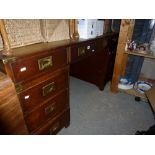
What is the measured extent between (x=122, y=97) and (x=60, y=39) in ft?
4.38

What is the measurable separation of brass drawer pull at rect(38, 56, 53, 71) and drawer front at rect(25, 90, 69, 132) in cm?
33

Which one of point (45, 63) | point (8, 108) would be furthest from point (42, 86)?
point (8, 108)

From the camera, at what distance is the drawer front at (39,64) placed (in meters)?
0.72

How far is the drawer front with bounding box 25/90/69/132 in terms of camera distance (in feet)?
3.20

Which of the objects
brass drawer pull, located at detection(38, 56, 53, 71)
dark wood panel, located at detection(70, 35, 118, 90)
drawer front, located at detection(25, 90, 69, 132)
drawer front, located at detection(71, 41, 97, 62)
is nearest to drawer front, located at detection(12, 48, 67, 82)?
brass drawer pull, located at detection(38, 56, 53, 71)

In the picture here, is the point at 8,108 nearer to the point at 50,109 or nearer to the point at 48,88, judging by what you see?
the point at 48,88

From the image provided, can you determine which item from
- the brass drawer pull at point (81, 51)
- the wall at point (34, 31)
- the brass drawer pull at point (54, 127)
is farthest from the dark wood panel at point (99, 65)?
the brass drawer pull at point (54, 127)

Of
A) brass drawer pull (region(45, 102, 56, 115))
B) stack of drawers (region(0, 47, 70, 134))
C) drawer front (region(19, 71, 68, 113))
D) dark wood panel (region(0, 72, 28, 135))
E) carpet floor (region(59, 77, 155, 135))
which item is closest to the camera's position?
dark wood panel (region(0, 72, 28, 135))

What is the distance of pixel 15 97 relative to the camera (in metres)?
0.72

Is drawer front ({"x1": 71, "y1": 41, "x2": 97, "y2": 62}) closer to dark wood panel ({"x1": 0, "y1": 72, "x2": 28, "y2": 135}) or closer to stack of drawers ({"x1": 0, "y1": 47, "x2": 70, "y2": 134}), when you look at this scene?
stack of drawers ({"x1": 0, "y1": 47, "x2": 70, "y2": 134})

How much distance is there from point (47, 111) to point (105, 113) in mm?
849

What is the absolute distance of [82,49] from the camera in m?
1.20
